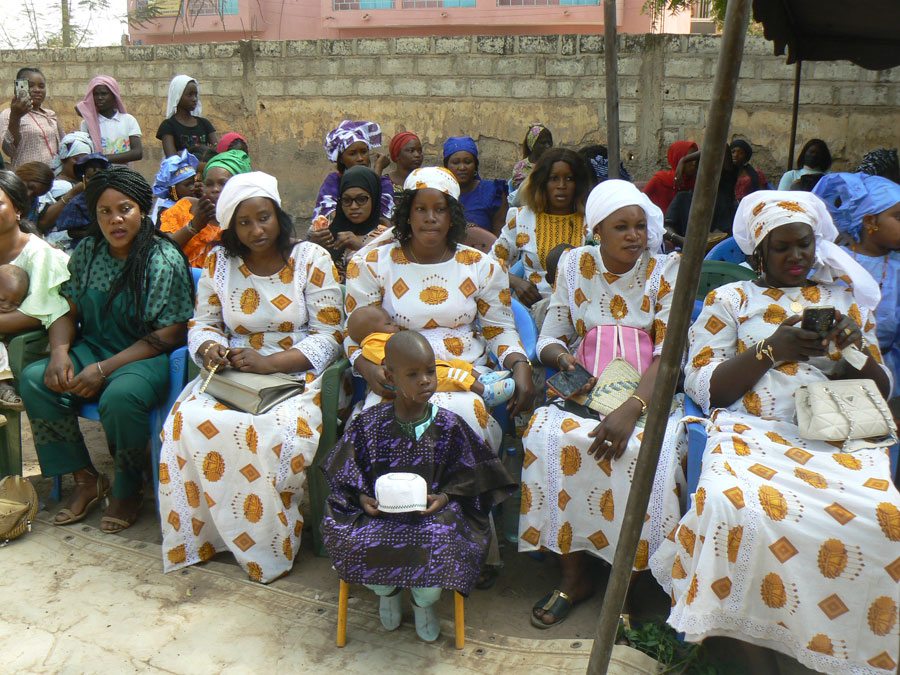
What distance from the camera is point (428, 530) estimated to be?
2887 mm

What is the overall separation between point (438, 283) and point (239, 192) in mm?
1035

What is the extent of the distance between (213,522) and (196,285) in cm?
134

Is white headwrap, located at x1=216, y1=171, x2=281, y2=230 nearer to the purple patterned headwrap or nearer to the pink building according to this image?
the purple patterned headwrap

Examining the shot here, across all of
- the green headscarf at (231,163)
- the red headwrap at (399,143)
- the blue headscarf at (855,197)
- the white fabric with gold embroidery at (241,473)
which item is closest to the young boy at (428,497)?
the white fabric with gold embroidery at (241,473)

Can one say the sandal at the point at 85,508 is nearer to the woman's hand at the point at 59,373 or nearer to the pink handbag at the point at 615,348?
the woman's hand at the point at 59,373

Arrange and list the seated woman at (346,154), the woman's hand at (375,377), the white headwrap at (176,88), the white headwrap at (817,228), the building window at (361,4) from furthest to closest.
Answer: the building window at (361,4) < the white headwrap at (176,88) < the seated woman at (346,154) < the woman's hand at (375,377) < the white headwrap at (817,228)

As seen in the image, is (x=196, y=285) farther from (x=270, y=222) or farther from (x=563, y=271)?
(x=563, y=271)

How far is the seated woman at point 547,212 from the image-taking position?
464 cm

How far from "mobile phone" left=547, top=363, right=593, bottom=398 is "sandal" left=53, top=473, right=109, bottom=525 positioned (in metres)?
2.43

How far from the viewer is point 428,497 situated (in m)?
3.00

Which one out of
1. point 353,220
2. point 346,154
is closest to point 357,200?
point 353,220

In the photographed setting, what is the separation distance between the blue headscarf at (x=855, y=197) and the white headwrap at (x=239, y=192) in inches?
102

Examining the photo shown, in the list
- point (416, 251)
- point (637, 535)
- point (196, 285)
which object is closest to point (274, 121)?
point (196, 285)

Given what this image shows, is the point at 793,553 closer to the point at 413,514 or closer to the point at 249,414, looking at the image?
the point at 413,514
